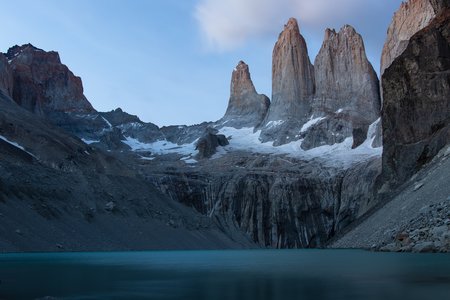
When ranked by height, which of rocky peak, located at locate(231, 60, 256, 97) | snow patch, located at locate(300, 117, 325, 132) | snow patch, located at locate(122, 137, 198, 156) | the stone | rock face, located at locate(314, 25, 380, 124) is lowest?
the stone

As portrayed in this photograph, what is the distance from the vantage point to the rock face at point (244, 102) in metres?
188

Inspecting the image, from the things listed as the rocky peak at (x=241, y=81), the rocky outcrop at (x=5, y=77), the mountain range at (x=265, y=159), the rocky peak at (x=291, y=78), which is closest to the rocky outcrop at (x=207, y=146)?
the mountain range at (x=265, y=159)

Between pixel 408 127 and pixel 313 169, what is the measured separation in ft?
156

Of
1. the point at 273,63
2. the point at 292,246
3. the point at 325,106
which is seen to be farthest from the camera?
the point at 273,63

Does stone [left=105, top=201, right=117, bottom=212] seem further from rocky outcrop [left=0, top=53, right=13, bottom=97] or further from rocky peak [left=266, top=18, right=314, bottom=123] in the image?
rocky peak [left=266, top=18, right=314, bottom=123]

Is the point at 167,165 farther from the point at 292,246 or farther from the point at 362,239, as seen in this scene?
the point at 362,239

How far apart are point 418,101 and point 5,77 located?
87916 mm

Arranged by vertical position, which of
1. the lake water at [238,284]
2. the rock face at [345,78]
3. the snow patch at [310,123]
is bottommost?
the lake water at [238,284]

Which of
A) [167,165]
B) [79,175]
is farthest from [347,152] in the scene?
[79,175]

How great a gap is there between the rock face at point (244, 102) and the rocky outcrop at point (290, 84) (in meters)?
11.1

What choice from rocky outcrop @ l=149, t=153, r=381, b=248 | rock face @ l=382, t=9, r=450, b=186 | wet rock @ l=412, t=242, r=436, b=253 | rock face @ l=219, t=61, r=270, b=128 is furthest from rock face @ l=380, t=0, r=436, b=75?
wet rock @ l=412, t=242, r=436, b=253

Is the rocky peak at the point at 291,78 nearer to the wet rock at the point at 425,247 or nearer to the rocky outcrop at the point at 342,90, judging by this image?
the rocky outcrop at the point at 342,90

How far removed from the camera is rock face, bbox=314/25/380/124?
152 m

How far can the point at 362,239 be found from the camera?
188 ft
